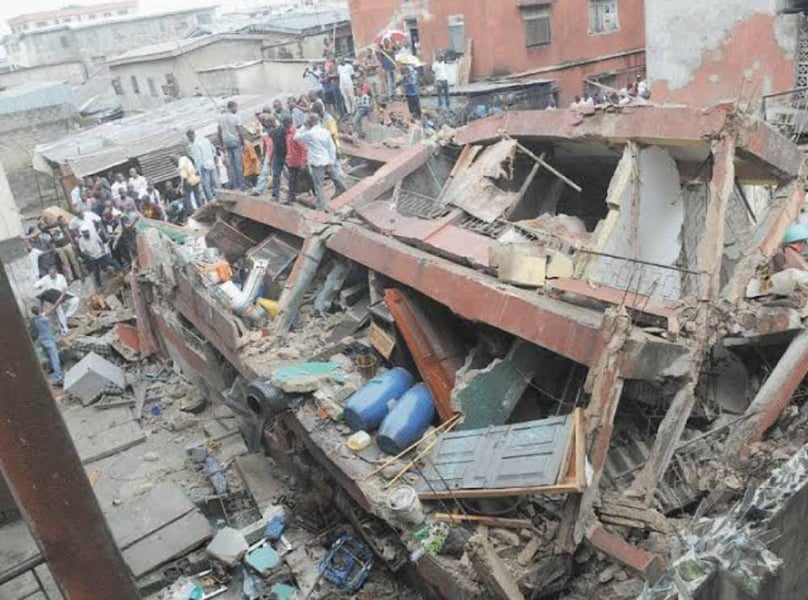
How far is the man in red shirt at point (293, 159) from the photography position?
975 centimetres

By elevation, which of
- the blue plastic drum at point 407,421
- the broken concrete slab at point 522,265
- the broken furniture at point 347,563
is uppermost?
the broken concrete slab at point 522,265

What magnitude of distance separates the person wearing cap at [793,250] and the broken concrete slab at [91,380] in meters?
9.30

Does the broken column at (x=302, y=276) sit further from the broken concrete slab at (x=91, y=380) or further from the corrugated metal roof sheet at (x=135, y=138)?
the corrugated metal roof sheet at (x=135, y=138)

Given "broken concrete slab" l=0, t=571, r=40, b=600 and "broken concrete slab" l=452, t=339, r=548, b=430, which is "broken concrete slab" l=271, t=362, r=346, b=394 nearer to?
"broken concrete slab" l=452, t=339, r=548, b=430

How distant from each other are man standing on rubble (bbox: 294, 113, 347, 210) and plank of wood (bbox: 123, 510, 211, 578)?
422 cm

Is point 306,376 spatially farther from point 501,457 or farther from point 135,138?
point 135,138

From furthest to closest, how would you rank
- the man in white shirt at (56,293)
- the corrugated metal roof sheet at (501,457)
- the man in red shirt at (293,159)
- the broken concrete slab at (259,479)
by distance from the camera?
the man in white shirt at (56,293) → the man in red shirt at (293,159) → the broken concrete slab at (259,479) → the corrugated metal roof sheet at (501,457)

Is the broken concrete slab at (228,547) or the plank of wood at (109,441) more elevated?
the broken concrete slab at (228,547)

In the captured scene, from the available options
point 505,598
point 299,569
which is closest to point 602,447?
point 505,598

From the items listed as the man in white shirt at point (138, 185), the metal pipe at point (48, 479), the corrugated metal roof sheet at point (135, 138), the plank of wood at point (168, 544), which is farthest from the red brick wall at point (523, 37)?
the metal pipe at point (48, 479)

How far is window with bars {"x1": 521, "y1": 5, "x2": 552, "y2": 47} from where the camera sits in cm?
2055

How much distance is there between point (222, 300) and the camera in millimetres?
9039

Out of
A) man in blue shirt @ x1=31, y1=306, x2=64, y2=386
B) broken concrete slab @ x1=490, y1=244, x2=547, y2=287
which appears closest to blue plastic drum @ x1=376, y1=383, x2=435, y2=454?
broken concrete slab @ x1=490, y1=244, x2=547, y2=287

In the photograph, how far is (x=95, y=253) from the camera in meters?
12.8
